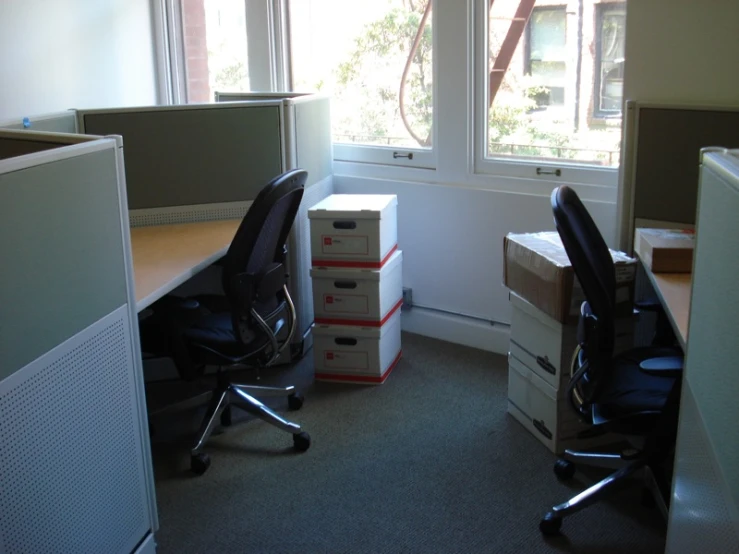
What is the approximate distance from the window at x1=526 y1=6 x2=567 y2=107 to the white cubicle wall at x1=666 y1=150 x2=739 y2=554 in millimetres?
2063

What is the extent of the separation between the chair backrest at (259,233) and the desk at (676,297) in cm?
124

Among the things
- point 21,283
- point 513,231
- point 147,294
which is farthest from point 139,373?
point 513,231

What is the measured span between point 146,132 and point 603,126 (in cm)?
195

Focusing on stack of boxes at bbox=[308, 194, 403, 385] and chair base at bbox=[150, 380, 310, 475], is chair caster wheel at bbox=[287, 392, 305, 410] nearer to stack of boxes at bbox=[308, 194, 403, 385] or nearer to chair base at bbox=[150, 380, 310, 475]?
chair base at bbox=[150, 380, 310, 475]

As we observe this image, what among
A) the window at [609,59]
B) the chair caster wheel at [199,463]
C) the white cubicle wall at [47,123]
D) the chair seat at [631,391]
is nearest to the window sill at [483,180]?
the window at [609,59]

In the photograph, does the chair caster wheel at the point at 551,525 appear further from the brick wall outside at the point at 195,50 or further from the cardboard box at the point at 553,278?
the brick wall outside at the point at 195,50

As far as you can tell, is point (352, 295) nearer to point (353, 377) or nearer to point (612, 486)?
point (353, 377)

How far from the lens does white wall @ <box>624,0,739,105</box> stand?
9.61 ft

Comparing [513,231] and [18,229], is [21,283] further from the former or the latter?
[513,231]

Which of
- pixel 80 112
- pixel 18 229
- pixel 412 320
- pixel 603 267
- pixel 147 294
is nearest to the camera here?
pixel 18 229

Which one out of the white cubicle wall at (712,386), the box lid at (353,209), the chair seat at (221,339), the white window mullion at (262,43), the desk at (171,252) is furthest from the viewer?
the white window mullion at (262,43)

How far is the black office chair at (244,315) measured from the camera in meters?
2.74

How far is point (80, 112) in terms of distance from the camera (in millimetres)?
3369

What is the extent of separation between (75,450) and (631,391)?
4.95 feet
